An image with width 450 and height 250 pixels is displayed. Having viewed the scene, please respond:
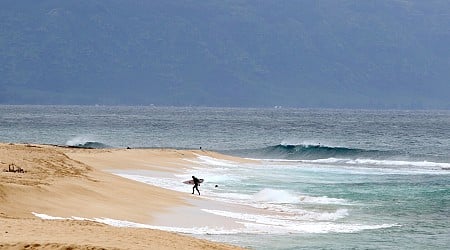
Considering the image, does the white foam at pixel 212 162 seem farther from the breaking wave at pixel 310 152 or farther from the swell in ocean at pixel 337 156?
the breaking wave at pixel 310 152

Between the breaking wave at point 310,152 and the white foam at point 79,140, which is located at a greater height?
the white foam at point 79,140

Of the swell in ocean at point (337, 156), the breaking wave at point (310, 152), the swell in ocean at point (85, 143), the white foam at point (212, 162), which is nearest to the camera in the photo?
the white foam at point (212, 162)

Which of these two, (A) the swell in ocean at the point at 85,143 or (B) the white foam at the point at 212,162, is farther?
(A) the swell in ocean at the point at 85,143

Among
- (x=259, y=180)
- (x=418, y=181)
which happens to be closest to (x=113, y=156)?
(x=259, y=180)

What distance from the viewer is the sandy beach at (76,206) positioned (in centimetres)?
1817

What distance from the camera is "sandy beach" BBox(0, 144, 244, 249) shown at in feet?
59.6

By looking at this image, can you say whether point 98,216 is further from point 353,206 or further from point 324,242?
point 353,206

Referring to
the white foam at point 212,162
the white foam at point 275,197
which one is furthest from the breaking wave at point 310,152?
the white foam at point 275,197

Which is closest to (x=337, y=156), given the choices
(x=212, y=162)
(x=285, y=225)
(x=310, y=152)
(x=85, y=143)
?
(x=310, y=152)

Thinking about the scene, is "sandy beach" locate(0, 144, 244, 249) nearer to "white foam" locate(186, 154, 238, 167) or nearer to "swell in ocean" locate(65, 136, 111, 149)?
"white foam" locate(186, 154, 238, 167)

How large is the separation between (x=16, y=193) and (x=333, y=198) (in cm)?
1661

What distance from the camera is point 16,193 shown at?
25812mm

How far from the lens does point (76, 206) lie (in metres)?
27.0

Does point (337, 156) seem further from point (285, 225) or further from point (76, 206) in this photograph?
point (76, 206)
